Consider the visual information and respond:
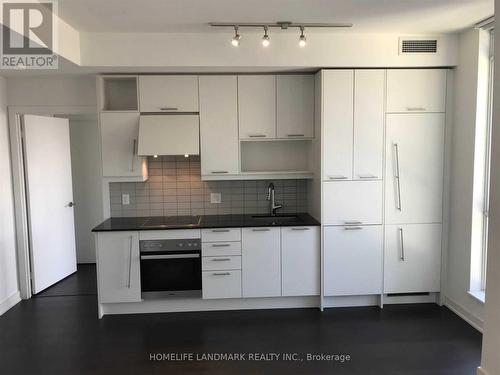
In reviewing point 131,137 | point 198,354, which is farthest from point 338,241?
point 131,137

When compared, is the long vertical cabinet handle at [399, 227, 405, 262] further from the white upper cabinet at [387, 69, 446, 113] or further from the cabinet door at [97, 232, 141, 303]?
the cabinet door at [97, 232, 141, 303]

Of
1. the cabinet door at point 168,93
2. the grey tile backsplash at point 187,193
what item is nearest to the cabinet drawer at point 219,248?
the grey tile backsplash at point 187,193

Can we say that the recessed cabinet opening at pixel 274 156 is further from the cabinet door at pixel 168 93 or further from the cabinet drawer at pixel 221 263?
the cabinet drawer at pixel 221 263

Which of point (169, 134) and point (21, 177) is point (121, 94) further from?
point (21, 177)

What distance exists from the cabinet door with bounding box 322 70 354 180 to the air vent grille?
547mm

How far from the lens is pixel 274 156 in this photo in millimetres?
4172

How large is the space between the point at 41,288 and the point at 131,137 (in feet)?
6.90

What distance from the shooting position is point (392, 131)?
3598 millimetres

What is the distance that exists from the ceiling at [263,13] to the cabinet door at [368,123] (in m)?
0.46

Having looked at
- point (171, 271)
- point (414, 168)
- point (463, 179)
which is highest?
point (414, 168)

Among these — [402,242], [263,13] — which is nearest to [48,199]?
[263,13]

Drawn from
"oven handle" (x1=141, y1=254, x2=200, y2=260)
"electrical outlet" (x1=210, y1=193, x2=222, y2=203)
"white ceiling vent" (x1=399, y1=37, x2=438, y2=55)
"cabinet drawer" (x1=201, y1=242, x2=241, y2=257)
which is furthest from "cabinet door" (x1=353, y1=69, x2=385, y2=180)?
"oven handle" (x1=141, y1=254, x2=200, y2=260)

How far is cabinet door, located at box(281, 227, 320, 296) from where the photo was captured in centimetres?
367

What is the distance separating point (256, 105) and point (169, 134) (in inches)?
35.4
